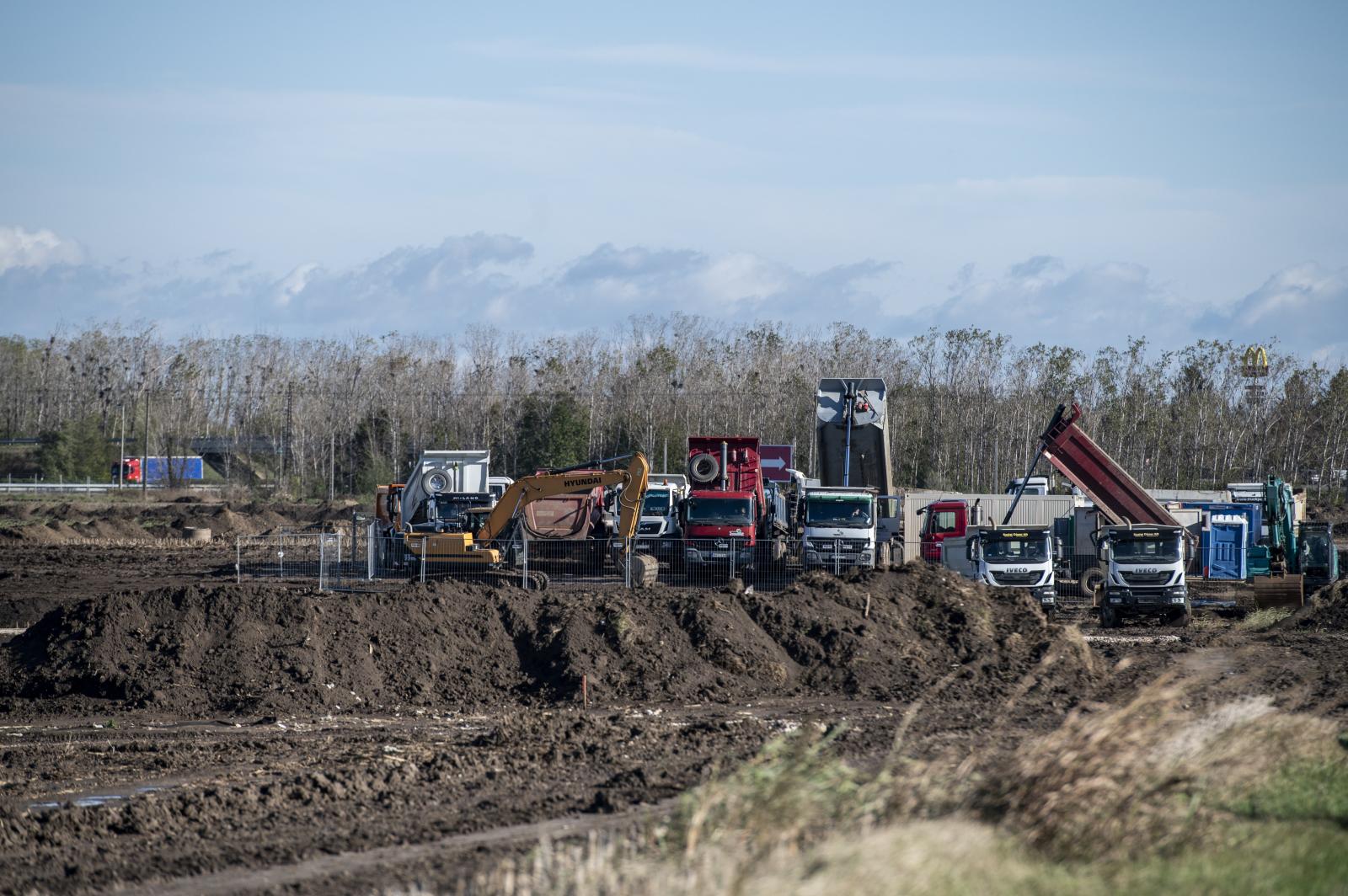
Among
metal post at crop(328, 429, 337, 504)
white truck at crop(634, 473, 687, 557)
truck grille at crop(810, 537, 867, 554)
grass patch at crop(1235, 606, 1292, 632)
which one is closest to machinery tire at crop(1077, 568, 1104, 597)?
grass patch at crop(1235, 606, 1292, 632)

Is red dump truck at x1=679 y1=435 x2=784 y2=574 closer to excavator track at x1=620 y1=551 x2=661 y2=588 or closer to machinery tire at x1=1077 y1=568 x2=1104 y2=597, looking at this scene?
excavator track at x1=620 y1=551 x2=661 y2=588

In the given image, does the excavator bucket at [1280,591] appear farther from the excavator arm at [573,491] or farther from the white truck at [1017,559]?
the excavator arm at [573,491]

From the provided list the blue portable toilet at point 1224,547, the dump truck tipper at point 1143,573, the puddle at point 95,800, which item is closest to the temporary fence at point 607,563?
the dump truck tipper at point 1143,573

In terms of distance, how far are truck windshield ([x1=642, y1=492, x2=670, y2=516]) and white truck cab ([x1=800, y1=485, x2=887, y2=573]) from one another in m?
7.31

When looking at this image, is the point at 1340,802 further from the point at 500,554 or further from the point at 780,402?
the point at 780,402

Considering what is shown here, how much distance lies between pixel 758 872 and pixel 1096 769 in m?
2.77

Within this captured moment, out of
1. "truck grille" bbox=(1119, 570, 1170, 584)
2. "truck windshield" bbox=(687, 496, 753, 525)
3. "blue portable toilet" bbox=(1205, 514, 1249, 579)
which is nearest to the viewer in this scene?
"truck grille" bbox=(1119, 570, 1170, 584)

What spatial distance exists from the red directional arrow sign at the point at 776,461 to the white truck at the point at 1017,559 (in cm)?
2278

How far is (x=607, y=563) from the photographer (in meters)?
31.8

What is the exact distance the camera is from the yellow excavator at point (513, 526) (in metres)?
29.3

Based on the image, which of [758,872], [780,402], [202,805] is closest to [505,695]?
[202,805]

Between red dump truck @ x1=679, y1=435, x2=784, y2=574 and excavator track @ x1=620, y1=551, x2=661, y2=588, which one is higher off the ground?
red dump truck @ x1=679, y1=435, x2=784, y2=574

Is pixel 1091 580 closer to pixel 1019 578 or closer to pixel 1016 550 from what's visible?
pixel 1016 550

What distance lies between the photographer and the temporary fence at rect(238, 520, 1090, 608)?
29.4 m
